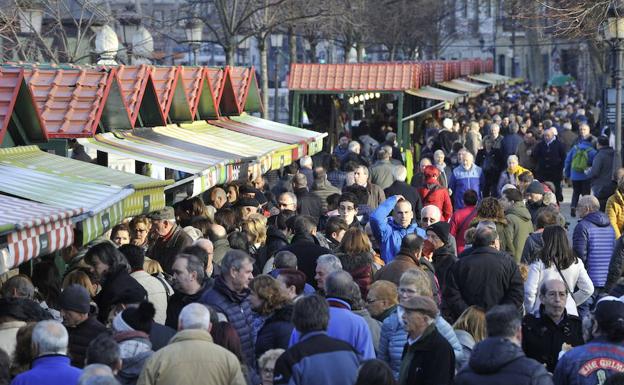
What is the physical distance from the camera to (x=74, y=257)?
11672 mm

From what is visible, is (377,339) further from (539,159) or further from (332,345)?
(539,159)

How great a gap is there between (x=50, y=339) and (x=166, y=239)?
5.39 meters

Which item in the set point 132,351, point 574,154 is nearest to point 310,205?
point 574,154

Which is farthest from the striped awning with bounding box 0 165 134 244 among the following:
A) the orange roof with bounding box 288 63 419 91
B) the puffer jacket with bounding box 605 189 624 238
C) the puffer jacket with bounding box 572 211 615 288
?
the orange roof with bounding box 288 63 419 91

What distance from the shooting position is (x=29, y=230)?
8.77 m

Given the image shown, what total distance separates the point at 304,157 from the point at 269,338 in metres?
11.8

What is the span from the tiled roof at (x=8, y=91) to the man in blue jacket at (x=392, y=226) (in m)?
3.37

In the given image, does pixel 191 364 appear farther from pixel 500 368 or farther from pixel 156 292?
pixel 156 292

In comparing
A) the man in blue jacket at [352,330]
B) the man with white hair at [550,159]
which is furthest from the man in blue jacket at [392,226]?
the man with white hair at [550,159]

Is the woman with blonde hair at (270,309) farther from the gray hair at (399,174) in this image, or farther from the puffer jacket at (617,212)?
the gray hair at (399,174)

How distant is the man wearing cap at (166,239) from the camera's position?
12.4 m

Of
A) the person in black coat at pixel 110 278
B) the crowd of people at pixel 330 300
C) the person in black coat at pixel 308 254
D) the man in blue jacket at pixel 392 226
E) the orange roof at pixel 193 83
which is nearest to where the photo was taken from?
the crowd of people at pixel 330 300

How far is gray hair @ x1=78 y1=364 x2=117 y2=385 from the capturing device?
21.6 ft

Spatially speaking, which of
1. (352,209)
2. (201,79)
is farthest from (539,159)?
(352,209)
